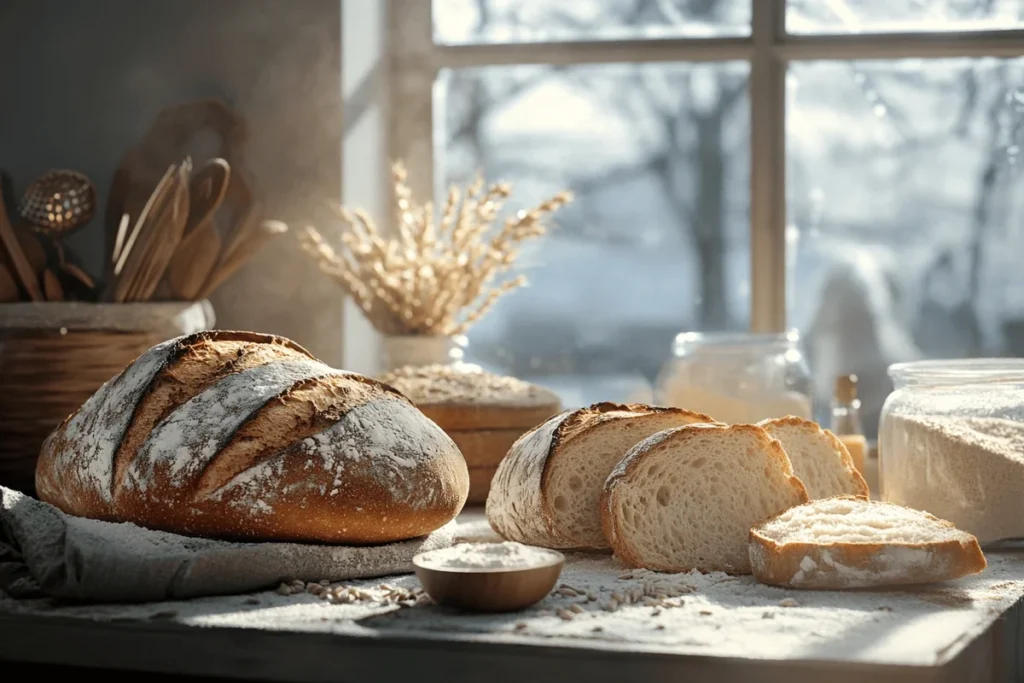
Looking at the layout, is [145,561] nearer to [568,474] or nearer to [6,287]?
[568,474]

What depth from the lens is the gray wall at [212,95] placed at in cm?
229

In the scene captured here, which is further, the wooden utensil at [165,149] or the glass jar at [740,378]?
the wooden utensil at [165,149]

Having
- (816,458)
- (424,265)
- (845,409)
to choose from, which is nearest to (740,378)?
(845,409)

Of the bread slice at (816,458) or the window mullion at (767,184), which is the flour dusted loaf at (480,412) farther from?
the window mullion at (767,184)

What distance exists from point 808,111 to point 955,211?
1.09ft

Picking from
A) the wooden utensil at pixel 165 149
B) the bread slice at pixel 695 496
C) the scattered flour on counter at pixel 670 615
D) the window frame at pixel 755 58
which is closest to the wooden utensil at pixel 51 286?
the wooden utensil at pixel 165 149

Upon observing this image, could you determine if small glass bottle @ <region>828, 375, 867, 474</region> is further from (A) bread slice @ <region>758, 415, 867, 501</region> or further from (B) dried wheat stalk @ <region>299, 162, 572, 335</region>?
(B) dried wheat stalk @ <region>299, 162, 572, 335</region>

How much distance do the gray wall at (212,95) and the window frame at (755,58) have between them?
0.81 feet

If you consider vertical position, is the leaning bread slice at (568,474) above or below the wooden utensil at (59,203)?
below

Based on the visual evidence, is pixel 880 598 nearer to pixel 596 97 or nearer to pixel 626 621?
pixel 626 621

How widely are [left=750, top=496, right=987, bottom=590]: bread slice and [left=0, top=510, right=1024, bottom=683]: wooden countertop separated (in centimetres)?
2

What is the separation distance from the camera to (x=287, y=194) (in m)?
2.29

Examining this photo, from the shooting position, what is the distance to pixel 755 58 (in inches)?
93.5

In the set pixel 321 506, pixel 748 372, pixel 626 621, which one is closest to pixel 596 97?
pixel 748 372
